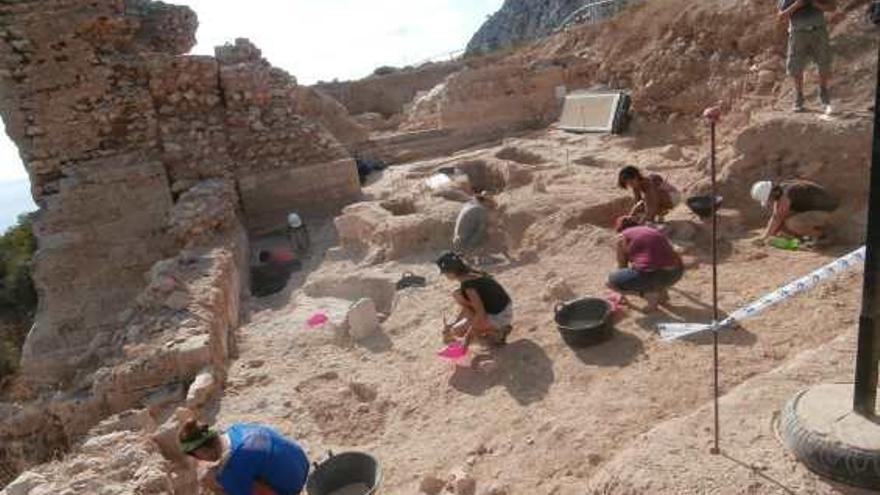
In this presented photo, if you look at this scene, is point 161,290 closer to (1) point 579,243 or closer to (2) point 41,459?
(2) point 41,459

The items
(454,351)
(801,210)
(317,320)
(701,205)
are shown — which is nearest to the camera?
(454,351)

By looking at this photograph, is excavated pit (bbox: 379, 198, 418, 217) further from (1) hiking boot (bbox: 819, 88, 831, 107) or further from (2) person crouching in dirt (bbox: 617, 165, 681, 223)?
(1) hiking boot (bbox: 819, 88, 831, 107)

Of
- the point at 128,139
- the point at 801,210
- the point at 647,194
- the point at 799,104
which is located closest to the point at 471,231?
the point at 647,194

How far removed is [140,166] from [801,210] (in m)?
10.4

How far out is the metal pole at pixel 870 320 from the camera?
303 centimetres

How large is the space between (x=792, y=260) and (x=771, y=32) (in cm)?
689

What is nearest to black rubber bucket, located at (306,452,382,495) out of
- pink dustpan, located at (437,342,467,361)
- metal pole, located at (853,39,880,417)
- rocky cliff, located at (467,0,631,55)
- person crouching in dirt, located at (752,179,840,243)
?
pink dustpan, located at (437,342,467,361)

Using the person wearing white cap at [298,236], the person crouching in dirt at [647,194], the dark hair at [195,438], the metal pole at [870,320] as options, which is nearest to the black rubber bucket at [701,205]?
the person crouching in dirt at [647,194]

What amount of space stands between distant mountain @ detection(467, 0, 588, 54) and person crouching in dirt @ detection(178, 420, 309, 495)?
4927cm

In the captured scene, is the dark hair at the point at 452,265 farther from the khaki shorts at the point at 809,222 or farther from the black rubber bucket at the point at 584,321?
the khaki shorts at the point at 809,222

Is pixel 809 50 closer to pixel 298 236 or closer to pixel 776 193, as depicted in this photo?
pixel 776 193

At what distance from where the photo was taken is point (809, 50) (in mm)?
8305

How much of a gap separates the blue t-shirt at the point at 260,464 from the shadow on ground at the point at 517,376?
6.66ft

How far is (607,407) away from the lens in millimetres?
4883
